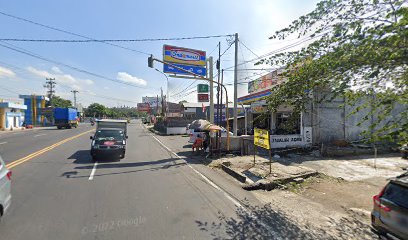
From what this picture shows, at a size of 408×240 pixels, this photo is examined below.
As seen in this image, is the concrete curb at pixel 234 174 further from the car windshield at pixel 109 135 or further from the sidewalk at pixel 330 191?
the car windshield at pixel 109 135

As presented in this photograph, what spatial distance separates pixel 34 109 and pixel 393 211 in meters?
69.6

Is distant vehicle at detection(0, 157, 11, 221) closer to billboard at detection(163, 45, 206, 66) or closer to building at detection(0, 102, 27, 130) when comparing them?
billboard at detection(163, 45, 206, 66)

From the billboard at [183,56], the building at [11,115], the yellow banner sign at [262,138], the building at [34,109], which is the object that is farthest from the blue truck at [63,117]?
the yellow banner sign at [262,138]

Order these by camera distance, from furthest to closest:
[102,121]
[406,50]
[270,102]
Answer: [102,121] → [270,102] → [406,50]

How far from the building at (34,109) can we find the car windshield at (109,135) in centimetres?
5612

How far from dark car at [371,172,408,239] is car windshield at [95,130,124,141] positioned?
36.7ft

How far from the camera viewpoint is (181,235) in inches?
163

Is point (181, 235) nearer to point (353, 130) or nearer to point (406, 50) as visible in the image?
point (406, 50)

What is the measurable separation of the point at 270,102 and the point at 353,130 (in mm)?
15977

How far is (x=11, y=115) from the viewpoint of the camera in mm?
43281

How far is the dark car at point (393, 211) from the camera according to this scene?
132 inches

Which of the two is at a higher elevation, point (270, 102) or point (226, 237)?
point (270, 102)

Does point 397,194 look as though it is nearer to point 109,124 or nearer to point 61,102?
point 109,124

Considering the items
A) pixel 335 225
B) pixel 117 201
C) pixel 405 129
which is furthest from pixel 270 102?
pixel 117 201
